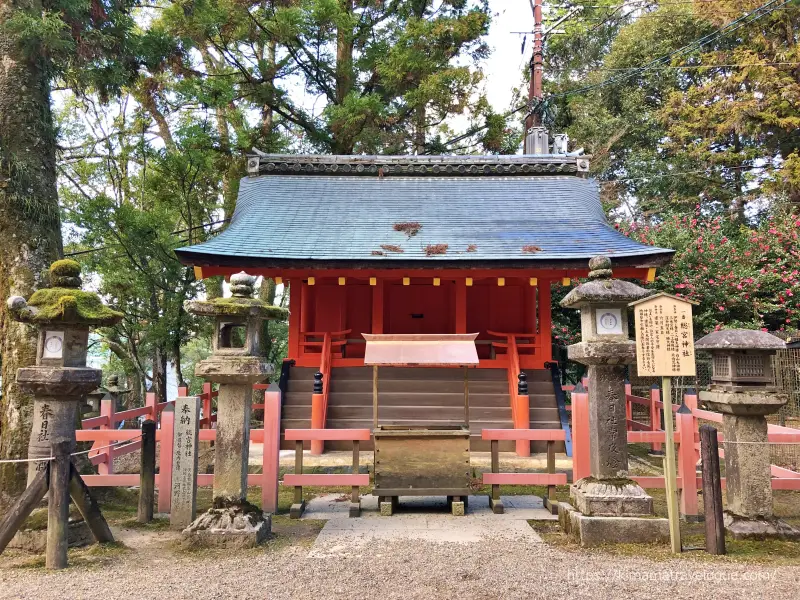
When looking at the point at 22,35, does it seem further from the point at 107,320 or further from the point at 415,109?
the point at 415,109

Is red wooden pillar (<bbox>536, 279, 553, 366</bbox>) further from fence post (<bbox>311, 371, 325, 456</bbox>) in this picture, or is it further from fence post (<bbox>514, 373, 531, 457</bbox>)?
fence post (<bbox>311, 371, 325, 456</bbox>)

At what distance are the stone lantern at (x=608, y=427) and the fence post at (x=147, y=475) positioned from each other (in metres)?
4.35

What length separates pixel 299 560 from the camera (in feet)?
13.9

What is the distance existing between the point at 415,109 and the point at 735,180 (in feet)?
42.0

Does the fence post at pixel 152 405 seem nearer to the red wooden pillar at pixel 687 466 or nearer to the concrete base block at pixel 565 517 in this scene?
the concrete base block at pixel 565 517

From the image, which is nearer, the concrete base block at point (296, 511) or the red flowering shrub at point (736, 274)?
the concrete base block at point (296, 511)

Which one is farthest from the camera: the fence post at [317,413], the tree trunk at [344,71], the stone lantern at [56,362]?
the tree trunk at [344,71]

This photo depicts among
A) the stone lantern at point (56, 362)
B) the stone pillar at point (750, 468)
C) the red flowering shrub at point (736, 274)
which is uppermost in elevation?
the red flowering shrub at point (736, 274)

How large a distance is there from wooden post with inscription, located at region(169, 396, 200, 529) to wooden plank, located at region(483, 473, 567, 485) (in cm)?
310

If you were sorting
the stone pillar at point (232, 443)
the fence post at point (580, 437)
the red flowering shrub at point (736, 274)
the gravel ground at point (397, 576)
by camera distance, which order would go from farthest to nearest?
the red flowering shrub at point (736, 274) < the fence post at point (580, 437) < the stone pillar at point (232, 443) < the gravel ground at point (397, 576)

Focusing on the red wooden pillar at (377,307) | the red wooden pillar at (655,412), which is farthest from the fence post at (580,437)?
the red wooden pillar at (377,307)

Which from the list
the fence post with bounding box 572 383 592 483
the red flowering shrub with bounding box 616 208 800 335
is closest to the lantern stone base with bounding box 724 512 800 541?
the fence post with bounding box 572 383 592 483

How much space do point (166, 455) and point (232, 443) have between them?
1211 millimetres

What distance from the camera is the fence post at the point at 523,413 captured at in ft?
28.3
